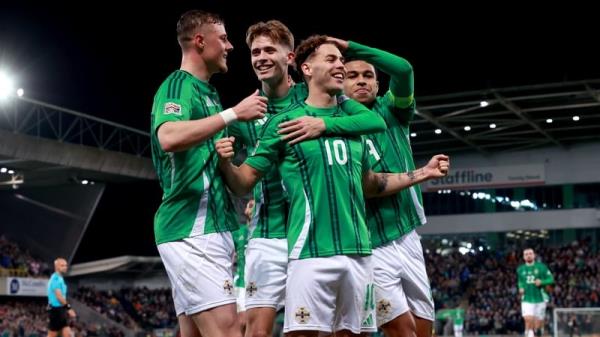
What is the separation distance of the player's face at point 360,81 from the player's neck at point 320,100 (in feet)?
3.57

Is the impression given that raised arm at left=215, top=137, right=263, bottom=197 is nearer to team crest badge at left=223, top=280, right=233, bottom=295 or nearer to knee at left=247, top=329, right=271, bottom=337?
team crest badge at left=223, top=280, right=233, bottom=295

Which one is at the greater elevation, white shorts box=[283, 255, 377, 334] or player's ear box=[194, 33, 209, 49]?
player's ear box=[194, 33, 209, 49]

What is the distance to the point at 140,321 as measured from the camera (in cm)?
3844

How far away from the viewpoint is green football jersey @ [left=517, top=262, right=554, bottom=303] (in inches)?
719

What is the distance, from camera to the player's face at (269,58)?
548 cm

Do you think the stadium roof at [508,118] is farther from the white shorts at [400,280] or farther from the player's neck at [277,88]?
the player's neck at [277,88]

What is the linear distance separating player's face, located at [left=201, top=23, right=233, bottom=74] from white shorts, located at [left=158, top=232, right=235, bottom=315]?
103 cm

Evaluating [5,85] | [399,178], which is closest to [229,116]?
[399,178]

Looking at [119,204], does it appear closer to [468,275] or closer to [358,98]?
[468,275]

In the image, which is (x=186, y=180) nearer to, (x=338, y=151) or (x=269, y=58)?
(x=338, y=151)

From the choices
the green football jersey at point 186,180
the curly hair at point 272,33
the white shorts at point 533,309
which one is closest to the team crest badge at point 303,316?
the green football jersey at point 186,180

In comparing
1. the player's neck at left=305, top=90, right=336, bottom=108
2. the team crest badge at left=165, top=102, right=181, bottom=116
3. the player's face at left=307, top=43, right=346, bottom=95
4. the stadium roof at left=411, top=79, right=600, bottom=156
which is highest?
the stadium roof at left=411, top=79, right=600, bottom=156

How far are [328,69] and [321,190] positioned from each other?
748 mm

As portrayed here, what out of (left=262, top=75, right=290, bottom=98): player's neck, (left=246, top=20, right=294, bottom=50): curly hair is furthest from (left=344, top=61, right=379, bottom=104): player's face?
(left=246, top=20, right=294, bottom=50): curly hair
